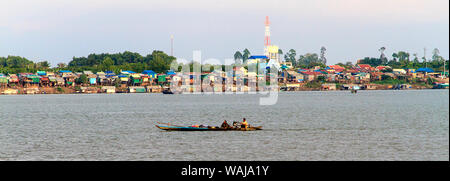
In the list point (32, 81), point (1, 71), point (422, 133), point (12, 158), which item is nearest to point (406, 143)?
point (422, 133)

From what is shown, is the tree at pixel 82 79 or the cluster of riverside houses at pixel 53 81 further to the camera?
the tree at pixel 82 79

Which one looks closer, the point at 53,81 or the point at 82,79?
the point at 53,81

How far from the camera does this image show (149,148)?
38094 mm

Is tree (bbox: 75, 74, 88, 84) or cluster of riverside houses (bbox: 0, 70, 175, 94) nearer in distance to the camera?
cluster of riverside houses (bbox: 0, 70, 175, 94)

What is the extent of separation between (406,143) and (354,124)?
1769cm

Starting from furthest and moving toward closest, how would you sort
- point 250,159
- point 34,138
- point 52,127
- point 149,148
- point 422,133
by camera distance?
point 52,127 < point 422,133 < point 34,138 < point 149,148 < point 250,159

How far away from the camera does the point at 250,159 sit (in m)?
33.1

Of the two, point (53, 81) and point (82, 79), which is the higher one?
point (82, 79)
